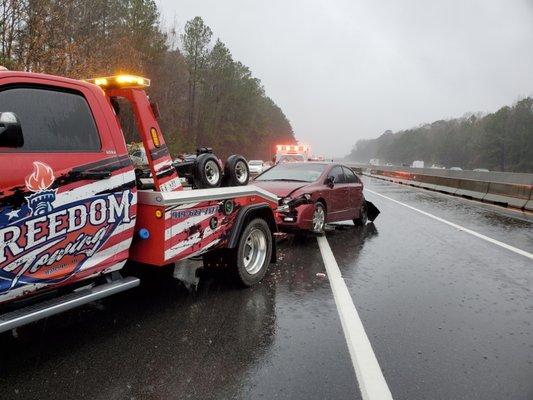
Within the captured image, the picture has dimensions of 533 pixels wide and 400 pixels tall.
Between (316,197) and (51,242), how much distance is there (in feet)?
20.4

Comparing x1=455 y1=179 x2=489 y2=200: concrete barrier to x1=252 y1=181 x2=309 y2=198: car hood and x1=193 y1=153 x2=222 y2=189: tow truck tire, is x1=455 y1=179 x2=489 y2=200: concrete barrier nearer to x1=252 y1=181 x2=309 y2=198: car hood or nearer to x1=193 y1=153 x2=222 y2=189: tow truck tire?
x1=252 y1=181 x2=309 y2=198: car hood

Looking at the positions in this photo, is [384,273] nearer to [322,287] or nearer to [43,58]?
[322,287]

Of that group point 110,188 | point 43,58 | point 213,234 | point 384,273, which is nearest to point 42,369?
point 110,188

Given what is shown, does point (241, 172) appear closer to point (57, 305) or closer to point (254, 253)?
point (254, 253)

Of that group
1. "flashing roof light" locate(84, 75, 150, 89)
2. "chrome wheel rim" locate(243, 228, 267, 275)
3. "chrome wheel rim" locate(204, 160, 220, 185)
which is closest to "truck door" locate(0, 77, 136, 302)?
"flashing roof light" locate(84, 75, 150, 89)

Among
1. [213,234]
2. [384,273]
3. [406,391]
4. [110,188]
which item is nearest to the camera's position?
[406,391]

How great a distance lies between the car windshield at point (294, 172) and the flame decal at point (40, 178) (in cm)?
681

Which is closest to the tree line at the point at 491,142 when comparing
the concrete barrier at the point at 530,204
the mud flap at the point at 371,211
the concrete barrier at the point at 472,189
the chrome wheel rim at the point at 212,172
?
the concrete barrier at the point at 472,189

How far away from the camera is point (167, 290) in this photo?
218 inches

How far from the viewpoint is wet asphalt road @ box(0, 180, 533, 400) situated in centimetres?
328

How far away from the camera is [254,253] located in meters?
5.96

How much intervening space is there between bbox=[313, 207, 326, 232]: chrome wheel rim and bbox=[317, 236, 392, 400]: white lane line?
9.56 ft

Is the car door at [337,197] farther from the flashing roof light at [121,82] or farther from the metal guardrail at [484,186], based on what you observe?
the metal guardrail at [484,186]

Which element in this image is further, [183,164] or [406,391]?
[183,164]
